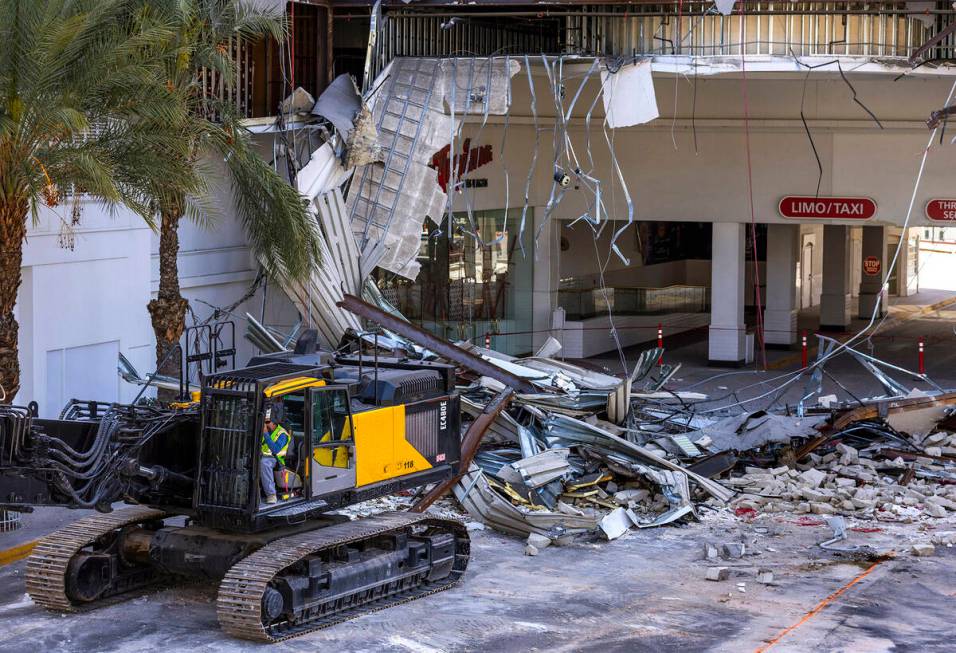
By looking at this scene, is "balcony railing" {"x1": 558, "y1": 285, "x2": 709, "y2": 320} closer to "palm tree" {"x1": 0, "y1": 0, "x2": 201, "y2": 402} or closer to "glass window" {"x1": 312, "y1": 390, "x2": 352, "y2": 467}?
"palm tree" {"x1": 0, "y1": 0, "x2": 201, "y2": 402}

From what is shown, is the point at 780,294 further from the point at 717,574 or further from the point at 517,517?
the point at 717,574

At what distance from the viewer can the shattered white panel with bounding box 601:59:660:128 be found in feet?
71.3

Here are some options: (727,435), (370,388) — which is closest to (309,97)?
(727,435)

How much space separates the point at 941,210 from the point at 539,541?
1504 cm

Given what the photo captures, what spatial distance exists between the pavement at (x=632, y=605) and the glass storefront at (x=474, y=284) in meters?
11.5

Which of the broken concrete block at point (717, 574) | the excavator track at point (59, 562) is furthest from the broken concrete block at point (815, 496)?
the excavator track at point (59, 562)

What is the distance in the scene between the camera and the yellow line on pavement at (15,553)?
14.1m

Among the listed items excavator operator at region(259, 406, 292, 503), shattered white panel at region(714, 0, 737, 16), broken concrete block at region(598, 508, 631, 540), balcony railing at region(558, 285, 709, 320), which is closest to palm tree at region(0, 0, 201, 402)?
excavator operator at region(259, 406, 292, 503)

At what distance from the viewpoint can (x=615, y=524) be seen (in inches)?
603

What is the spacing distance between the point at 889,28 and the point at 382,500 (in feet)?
40.4

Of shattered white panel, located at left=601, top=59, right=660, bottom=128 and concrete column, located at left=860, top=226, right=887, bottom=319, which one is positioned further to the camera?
concrete column, located at left=860, top=226, right=887, bottom=319

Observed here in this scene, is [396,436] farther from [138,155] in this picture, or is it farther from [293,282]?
[293,282]

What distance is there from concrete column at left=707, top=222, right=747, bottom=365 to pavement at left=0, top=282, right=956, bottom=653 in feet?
41.9

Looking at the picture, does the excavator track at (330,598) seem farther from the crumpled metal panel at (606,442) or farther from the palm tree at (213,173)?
the palm tree at (213,173)
